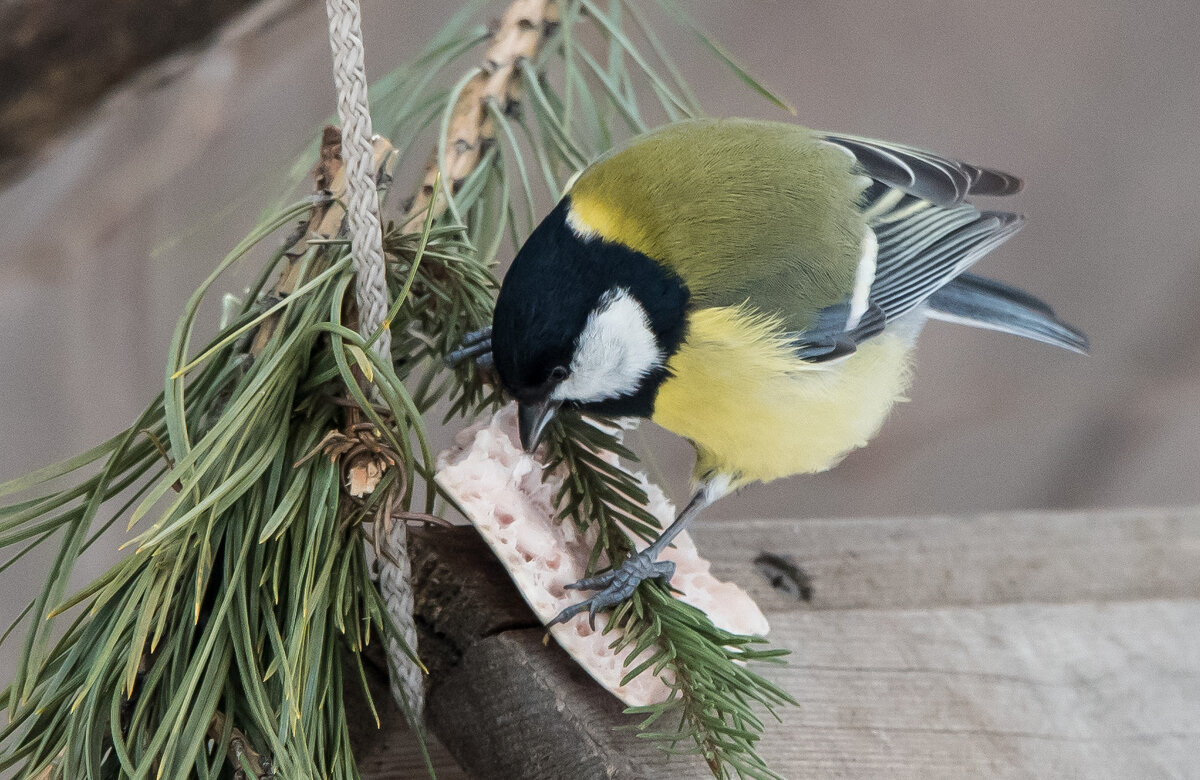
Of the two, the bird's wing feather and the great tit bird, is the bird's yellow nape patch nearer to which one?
the great tit bird

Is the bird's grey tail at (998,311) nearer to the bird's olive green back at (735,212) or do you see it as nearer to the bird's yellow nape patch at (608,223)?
the bird's olive green back at (735,212)

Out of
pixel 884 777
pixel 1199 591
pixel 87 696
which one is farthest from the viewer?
pixel 1199 591

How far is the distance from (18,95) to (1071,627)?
3.00 feet

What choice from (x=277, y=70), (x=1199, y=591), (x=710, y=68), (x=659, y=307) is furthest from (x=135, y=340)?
(x=1199, y=591)

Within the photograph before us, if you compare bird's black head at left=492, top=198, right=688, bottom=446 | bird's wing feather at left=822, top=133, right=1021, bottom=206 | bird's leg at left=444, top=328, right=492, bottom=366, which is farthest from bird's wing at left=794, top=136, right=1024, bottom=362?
bird's leg at left=444, top=328, right=492, bottom=366

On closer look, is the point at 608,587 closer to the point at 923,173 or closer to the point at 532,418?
the point at 532,418

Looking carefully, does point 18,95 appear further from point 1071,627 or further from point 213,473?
point 1071,627

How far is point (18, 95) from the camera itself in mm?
728

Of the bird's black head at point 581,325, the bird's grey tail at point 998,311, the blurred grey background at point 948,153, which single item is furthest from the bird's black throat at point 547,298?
the blurred grey background at point 948,153

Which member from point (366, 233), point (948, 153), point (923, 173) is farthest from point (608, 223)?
point (948, 153)

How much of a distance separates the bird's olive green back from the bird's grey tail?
0.18m

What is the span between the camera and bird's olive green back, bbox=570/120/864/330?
2.01ft

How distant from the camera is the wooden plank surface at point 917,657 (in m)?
0.50

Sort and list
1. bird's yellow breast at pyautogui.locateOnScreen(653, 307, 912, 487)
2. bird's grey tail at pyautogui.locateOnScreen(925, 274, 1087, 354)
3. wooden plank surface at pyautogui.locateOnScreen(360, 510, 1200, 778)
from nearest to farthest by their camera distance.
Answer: wooden plank surface at pyautogui.locateOnScreen(360, 510, 1200, 778) < bird's yellow breast at pyautogui.locateOnScreen(653, 307, 912, 487) < bird's grey tail at pyautogui.locateOnScreen(925, 274, 1087, 354)
